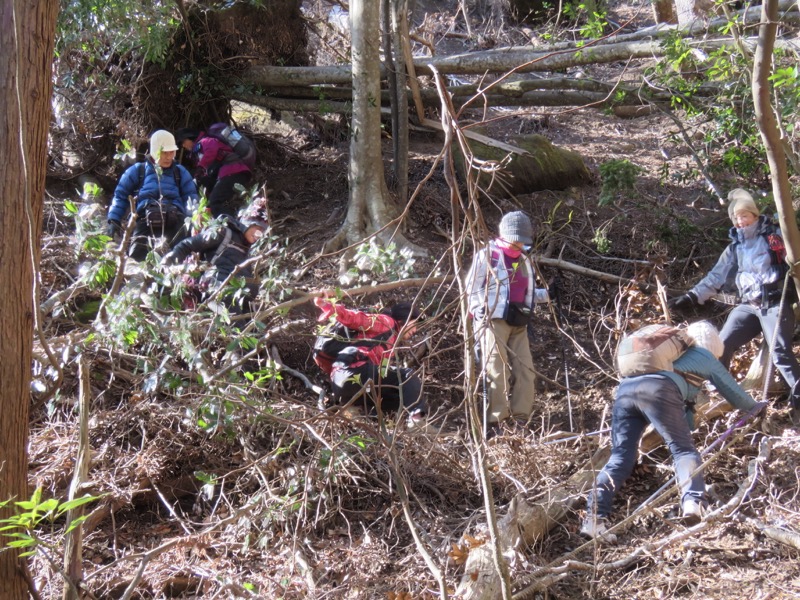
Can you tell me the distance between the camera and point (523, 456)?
17.0ft

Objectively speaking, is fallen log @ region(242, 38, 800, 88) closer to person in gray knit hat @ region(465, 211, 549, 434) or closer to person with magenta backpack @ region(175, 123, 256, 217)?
person with magenta backpack @ region(175, 123, 256, 217)

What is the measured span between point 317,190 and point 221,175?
1.62 meters

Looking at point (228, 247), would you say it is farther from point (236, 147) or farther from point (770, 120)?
point (770, 120)

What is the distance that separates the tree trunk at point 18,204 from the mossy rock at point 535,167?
6.62 metres

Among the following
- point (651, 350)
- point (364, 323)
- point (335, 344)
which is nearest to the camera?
point (651, 350)

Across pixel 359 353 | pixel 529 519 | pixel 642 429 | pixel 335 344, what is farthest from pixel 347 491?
pixel 642 429

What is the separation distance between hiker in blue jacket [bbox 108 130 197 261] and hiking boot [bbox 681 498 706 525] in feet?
15.2

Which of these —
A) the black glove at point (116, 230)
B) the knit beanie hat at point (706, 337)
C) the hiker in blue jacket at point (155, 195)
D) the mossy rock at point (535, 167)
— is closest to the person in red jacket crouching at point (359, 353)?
the knit beanie hat at point (706, 337)

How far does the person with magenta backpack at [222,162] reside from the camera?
8.52 m

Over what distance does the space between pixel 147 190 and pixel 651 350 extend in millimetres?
4591

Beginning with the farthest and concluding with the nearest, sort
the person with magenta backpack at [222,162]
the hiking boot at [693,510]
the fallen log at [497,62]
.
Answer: the person with magenta backpack at [222,162]
the fallen log at [497,62]
the hiking boot at [693,510]

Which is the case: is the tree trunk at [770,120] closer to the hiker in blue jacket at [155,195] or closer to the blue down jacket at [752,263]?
the blue down jacket at [752,263]

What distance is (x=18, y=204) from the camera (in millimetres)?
3307

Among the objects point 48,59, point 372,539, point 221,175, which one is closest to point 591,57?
point 221,175
